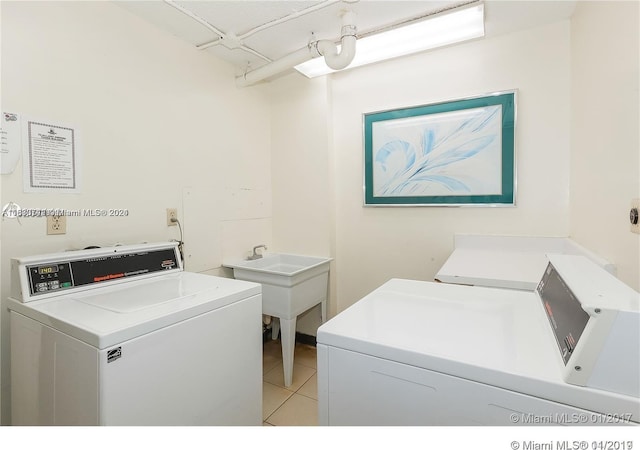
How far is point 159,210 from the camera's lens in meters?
1.95

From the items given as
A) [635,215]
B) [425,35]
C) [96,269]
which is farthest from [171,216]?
[635,215]

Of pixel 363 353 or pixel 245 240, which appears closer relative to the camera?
pixel 363 353

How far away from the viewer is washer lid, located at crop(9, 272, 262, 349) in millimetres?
1007

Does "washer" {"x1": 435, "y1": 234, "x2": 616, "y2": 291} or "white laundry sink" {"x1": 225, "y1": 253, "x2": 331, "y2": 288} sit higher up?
"washer" {"x1": 435, "y1": 234, "x2": 616, "y2": 291}

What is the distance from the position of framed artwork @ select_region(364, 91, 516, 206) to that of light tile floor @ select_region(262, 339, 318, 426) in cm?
142

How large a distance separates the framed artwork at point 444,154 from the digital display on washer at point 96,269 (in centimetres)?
161

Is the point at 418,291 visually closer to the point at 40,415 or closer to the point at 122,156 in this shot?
the point at 40,415

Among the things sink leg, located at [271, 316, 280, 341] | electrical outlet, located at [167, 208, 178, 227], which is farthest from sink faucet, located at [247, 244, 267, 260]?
electrical outlet, located at [167, 208, 178, 227]

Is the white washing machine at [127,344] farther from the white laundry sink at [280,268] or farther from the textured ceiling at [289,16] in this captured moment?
the textured ceiling at [289,16]

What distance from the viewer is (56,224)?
4.86 feet

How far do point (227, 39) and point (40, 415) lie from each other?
2.18 m

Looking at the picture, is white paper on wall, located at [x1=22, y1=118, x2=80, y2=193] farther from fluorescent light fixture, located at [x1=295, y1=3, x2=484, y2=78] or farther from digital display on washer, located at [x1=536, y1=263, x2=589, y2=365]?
digital display on washer, located at [x1=536, y1=263, x2=589, y2=365]

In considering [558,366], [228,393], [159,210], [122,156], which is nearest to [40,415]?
[228,393]

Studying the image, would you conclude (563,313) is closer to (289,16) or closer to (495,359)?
(495,359)
